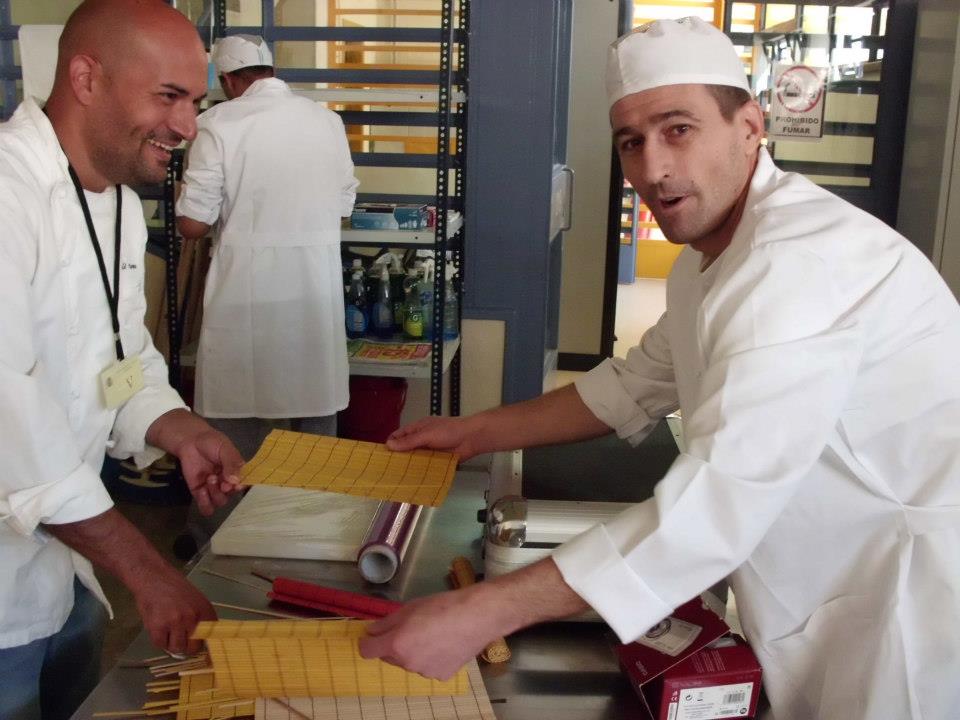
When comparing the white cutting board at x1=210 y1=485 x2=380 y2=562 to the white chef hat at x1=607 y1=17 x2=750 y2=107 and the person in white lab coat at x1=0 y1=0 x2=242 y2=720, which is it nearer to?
the person in white lab coat at x1=0 y1=0 x2=242 y2=720

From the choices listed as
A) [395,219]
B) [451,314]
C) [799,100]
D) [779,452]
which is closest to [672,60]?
[779,452]

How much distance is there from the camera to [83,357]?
1.45 meters

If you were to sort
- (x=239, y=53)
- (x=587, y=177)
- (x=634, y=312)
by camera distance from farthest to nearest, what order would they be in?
(x=634, y=312), (x=587, y=177), (x=239, y=53)

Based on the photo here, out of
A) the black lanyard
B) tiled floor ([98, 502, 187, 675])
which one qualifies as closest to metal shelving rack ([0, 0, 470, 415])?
tiled floor ([98, 502, 187, 675])

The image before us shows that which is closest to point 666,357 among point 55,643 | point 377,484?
point 377,484

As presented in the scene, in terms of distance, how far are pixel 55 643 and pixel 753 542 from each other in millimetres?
1124

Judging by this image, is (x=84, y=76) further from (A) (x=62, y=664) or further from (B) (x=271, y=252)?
(B) (x=271, y=252)

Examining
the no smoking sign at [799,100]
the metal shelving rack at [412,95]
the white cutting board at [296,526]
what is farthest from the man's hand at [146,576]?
the no smoking sign at [799,100]

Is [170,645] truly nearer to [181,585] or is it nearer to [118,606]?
[181,585]

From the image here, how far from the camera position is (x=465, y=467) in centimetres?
187

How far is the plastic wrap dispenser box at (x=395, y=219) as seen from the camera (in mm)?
3561

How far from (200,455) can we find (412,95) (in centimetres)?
210

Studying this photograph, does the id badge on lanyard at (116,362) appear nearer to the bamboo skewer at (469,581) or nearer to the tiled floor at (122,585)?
the bamboo skewer at (469,581)

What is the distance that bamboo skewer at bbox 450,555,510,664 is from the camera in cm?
120
